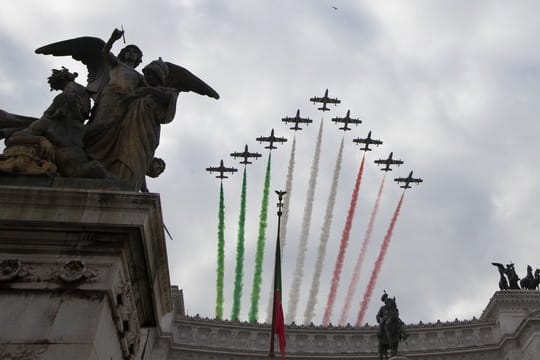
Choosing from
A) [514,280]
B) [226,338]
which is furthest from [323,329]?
[514,280]

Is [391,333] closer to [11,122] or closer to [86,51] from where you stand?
[86,51]

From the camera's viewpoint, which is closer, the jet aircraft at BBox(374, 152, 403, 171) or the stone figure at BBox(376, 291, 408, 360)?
the stone figure at BBox(376, 291, 408, 360)

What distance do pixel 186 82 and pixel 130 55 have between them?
84 cm

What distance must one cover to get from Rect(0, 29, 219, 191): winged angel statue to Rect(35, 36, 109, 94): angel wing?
0.01m

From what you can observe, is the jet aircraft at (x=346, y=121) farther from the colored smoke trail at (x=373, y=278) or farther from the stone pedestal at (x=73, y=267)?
the stone pedestal at (x=73, y=267)

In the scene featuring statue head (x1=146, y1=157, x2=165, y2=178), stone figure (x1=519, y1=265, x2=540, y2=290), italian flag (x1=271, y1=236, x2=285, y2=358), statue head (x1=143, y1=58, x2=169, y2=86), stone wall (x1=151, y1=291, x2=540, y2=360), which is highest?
stone figure (x1=519, y1=265, x2=540, y2=290)

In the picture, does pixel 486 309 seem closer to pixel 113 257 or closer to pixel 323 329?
pixel 323 329

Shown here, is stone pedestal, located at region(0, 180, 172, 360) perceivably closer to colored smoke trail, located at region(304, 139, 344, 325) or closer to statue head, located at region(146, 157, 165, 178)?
statue head, located at region(146, 157, 165, 178)

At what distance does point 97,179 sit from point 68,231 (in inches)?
27.2

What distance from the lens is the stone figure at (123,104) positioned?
648cm

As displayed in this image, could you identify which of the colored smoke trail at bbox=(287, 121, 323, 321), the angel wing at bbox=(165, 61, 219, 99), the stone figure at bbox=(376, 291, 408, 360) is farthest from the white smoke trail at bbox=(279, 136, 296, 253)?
the angel wing at bbox=(165, 61, 219, 99)

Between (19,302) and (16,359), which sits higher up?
(19,302)

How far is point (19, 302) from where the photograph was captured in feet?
16.0

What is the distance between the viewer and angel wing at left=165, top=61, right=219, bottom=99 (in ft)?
26.7
